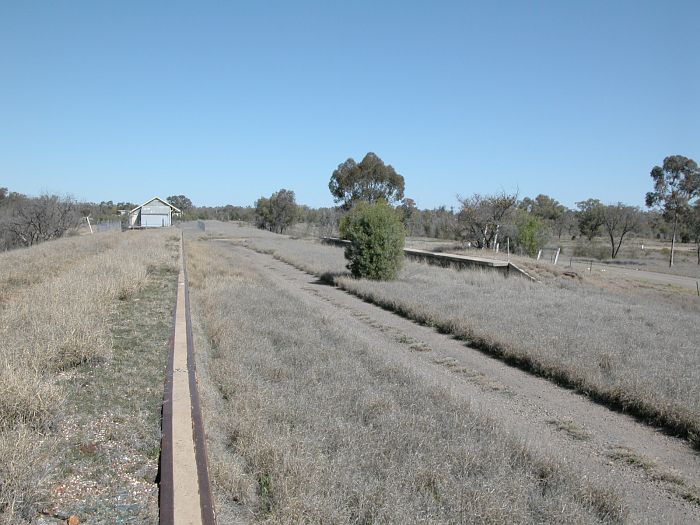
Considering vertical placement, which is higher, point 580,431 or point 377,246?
point 377,246

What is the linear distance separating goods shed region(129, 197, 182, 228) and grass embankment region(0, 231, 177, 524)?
80.5 meters

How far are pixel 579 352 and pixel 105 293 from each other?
8.99 m

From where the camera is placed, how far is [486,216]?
Answer: 44688 millimetres

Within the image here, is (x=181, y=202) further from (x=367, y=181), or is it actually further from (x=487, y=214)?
(x=487, y=214)

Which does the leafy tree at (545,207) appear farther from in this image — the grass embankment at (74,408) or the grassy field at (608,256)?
the grass embankment at (74,408)

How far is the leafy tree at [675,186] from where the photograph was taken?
148 ft

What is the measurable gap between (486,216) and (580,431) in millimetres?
39206

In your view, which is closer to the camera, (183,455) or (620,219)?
(183,455)

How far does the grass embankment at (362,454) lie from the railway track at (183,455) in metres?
0.21

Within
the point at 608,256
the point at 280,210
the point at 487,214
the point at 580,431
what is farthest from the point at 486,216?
the point at 280,210

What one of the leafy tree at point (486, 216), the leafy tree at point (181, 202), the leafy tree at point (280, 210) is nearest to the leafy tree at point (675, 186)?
the leafy tree at point (486, 216)

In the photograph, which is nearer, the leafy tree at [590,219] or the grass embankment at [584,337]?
the grass embankment at [584,337]

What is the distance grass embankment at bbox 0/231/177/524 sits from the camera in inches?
→ 144

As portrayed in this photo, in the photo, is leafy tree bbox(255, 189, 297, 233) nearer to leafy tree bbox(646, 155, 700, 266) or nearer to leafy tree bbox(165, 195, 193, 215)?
leafy tree bbox(646, 155, 700, 266)
